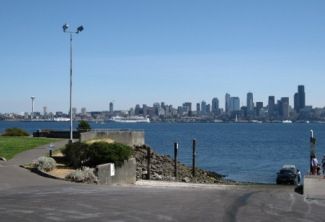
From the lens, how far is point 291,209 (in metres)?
20.1

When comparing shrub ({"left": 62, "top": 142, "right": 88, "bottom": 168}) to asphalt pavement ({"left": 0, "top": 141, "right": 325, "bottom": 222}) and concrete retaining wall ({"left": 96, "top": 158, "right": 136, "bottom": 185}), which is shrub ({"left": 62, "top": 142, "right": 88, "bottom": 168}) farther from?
asphalt pavement ({"left": 0, "top": 141, "right": 325, "bottom": 222})

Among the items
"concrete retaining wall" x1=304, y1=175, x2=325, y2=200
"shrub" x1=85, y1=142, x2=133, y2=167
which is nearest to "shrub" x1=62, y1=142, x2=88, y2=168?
"shrub" x1=85, y1=142, x2=133, y2=167

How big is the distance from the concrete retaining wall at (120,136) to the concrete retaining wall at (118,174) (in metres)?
16.1

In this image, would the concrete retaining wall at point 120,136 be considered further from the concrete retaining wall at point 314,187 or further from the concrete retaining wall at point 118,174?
the concrete retaining wall at point 314,187

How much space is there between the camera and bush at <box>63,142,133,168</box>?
32.8 metres

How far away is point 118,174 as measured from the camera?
3250cm

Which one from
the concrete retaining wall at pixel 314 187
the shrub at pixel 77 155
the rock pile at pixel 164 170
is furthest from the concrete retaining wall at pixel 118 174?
the rock pile at pixel 164 170

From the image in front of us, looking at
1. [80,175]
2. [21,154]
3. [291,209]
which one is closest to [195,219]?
[291,209]

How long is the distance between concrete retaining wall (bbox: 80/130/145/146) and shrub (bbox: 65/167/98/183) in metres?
21.0

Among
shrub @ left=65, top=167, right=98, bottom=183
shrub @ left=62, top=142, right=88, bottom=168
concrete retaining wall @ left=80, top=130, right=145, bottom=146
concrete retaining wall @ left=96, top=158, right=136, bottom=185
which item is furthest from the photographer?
concrete retaining wall @ left=80, top=130, right=145, bottom=146

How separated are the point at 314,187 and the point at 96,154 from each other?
11.9m

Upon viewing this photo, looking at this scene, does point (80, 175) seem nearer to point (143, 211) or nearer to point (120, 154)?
point (120, 154)

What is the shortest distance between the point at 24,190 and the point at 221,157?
70.3 meters

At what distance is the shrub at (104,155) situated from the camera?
1289 inches
